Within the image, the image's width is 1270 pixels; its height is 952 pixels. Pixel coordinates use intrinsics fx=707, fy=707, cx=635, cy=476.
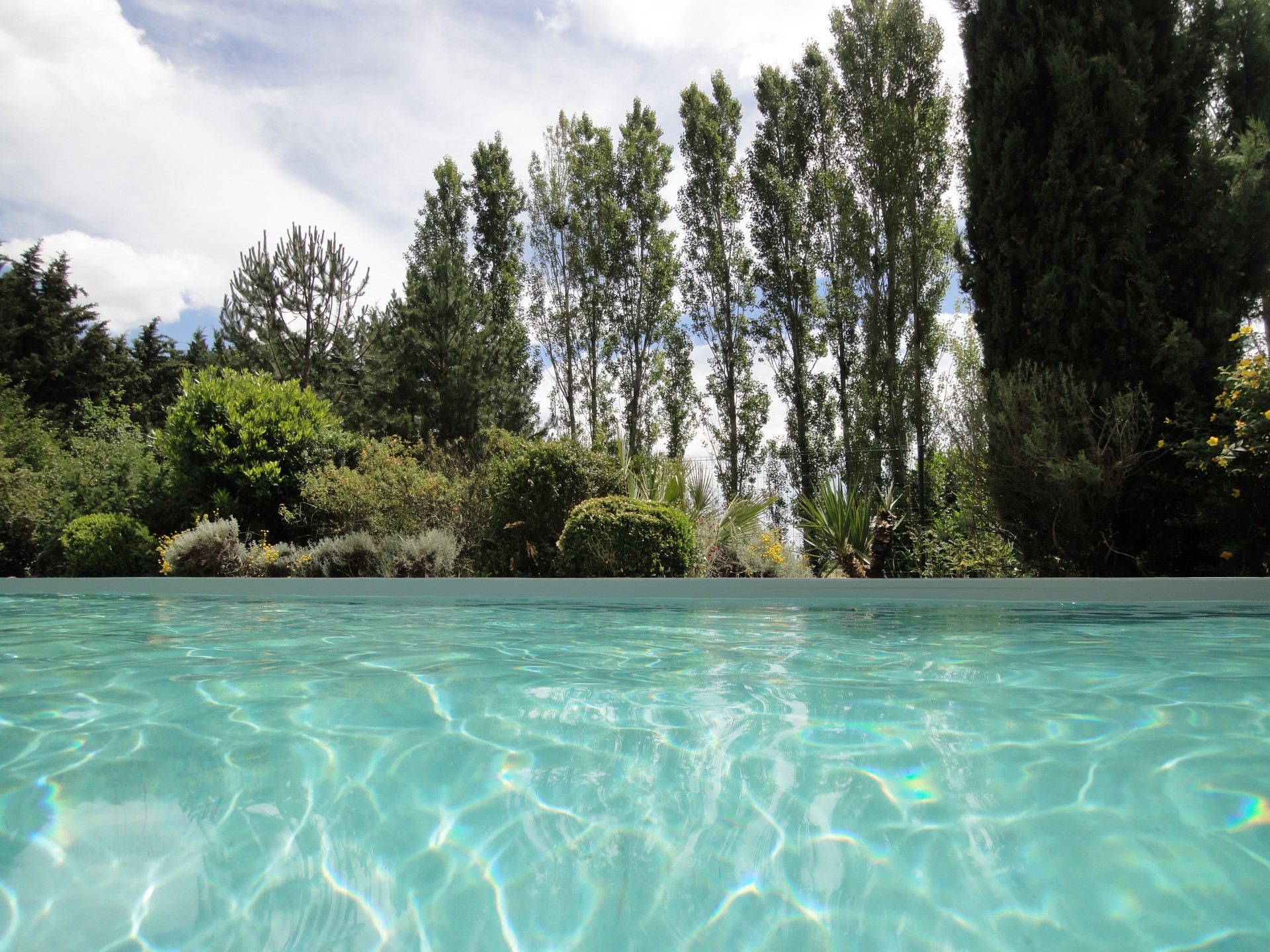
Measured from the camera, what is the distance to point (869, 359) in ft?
48.6

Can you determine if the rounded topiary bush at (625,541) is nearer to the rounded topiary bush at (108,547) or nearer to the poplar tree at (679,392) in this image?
the rounded topiary bush at (108,547)

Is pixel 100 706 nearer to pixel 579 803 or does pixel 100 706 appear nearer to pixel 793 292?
pixel 579 803

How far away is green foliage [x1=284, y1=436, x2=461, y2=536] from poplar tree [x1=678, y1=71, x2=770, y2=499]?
9.64 metres

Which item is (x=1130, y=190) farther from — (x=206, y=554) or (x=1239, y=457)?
(x=206, y=554)

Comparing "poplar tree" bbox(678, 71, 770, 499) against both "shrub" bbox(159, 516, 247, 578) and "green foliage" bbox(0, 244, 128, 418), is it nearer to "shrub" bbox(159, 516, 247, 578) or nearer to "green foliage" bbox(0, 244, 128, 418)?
"shrub" bbox(159, 516, 247, 578)

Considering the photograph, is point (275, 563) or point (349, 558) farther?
point (275, 563)

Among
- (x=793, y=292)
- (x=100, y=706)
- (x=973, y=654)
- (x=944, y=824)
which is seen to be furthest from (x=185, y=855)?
(x=793, y=292)

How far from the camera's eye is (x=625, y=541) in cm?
809

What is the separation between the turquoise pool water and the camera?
1.52 metres

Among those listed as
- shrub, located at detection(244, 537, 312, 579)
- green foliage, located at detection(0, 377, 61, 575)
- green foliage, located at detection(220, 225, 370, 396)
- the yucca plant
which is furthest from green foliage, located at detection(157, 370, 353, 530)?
the yucca plant

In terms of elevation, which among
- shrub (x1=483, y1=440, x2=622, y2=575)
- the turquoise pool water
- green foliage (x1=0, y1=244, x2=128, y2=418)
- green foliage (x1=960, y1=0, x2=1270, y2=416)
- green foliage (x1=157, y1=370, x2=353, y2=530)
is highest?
green foliage (x1=0, y1=244, x2=128, y2=418)

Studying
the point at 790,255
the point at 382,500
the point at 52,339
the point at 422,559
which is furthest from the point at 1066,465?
the point at 52,339

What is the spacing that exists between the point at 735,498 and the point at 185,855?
9.48m

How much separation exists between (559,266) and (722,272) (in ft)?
16.3
